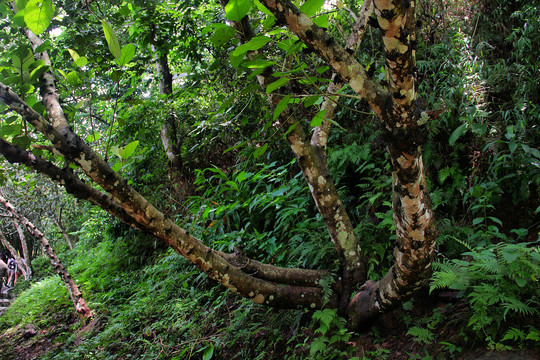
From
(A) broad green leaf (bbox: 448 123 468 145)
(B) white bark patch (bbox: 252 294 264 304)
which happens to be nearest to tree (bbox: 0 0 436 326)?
(B) white bark patch (bbox: 252 294 264 304)

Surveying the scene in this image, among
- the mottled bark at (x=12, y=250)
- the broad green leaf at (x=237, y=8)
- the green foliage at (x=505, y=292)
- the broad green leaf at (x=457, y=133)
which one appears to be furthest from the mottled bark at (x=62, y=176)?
the mottled bark at (x=12, y=250)

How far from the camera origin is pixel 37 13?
1.00 m

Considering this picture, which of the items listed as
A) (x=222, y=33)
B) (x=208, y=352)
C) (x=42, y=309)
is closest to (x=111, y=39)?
(x=222, y=33)

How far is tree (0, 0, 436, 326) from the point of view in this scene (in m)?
1.21

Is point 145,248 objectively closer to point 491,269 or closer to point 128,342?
point 128,342

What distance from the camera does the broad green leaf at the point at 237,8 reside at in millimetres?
1021

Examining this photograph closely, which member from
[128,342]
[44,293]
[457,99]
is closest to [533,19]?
[457,99]

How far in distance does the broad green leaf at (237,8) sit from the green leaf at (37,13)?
53cm

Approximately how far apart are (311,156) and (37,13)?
5.57 feet

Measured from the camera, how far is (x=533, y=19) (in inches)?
132

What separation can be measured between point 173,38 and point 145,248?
370 cm

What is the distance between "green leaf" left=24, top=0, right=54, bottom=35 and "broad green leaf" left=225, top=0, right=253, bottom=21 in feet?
1.75

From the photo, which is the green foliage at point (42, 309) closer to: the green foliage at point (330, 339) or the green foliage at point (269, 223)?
the green foliage at point (269, 223)

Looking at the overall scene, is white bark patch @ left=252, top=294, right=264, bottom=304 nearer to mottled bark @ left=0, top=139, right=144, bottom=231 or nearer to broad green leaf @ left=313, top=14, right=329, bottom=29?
mottled bark @ left=0, top=139, right=144, bottom=231
